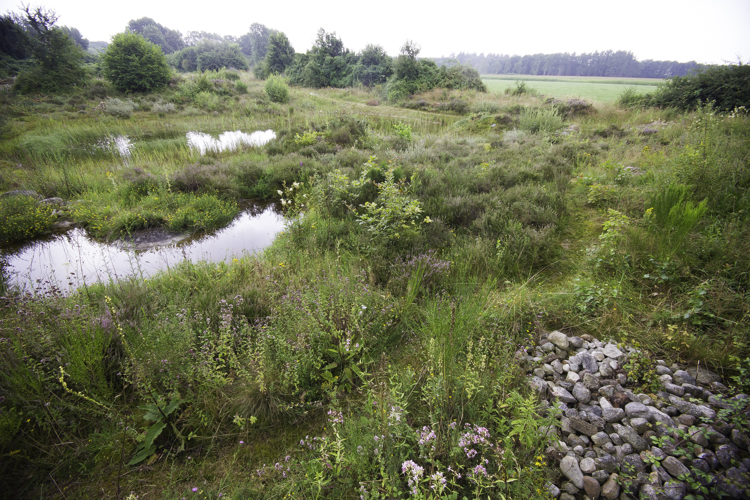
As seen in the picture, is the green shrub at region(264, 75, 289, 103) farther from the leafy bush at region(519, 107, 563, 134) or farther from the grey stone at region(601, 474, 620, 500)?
the grey stone at region(601, 474, 620, 500)

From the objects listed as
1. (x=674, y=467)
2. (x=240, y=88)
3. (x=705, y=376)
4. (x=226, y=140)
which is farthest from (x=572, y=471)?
(x=240, y=88)

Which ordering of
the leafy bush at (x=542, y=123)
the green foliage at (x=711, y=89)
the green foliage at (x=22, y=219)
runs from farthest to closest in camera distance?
the leafy bush at (x=542, y=123)
the green foliage at (x=711, y=89)
the green foliage at (x=22, y=219)

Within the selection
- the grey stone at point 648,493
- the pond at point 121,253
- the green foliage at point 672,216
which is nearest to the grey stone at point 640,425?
the grey stone at point 648,493

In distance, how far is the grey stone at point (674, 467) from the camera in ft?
5.13

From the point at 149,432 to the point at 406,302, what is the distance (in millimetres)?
2458

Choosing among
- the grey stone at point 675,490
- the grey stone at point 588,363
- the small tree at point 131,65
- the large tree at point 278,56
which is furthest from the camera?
the large tree at point 278,56

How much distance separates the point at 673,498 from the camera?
150 cm

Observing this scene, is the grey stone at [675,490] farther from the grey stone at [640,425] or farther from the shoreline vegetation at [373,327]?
the shoreline vegetation at [373,327]

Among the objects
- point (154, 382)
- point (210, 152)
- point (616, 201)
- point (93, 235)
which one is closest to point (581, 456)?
point (154, 382)

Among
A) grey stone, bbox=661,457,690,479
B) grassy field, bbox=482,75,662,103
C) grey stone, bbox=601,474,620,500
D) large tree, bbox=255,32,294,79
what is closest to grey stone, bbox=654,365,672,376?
grey stone, bbox=661,457,690,479

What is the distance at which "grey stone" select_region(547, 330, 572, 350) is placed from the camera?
8.39ft

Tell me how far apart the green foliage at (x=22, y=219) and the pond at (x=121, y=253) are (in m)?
0.33

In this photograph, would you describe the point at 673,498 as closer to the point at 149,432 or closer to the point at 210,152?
the point at 149,432

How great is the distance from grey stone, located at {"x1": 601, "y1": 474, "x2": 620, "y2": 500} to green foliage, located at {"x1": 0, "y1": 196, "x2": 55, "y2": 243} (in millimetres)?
8824
